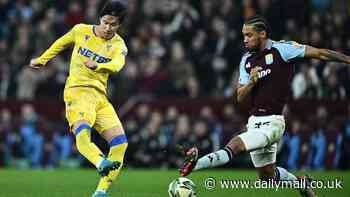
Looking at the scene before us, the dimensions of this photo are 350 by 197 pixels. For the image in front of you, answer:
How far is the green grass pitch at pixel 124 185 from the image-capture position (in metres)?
13.0

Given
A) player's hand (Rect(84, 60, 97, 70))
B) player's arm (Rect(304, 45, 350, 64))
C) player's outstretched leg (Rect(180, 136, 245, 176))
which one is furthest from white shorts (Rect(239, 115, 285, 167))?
player's hand (Rect(84, 60, 97, 70))

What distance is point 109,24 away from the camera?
459 inches

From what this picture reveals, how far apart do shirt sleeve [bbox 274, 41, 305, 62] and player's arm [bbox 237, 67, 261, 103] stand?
40cm

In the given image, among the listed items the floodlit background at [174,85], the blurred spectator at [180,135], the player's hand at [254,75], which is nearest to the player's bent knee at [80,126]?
the player's hand at [254,75]

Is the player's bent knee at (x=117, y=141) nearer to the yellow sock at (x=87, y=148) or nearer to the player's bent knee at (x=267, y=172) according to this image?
the yellow sock at (x=87, y=148)

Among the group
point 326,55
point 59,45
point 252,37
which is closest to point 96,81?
point 59,45

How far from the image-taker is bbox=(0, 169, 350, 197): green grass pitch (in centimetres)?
1298

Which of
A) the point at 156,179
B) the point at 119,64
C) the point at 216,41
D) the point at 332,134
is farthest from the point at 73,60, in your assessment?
the point at 216,41

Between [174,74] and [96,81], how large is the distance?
10.8 m

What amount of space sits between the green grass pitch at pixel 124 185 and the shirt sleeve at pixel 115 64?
2.04 metres

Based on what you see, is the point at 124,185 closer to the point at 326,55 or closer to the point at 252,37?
the point at 252,37

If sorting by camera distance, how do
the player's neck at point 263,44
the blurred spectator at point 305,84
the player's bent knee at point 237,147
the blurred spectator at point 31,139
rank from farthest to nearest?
the blurred spectator at point 31,139
the blurred spectator at point 305,84
the player's neck at point 263,44
the player's bent knee at point 237,147

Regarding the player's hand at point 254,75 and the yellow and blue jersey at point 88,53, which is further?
the yellow and blue jersey at point 88,53

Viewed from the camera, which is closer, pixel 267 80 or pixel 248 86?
pixel 248 86
